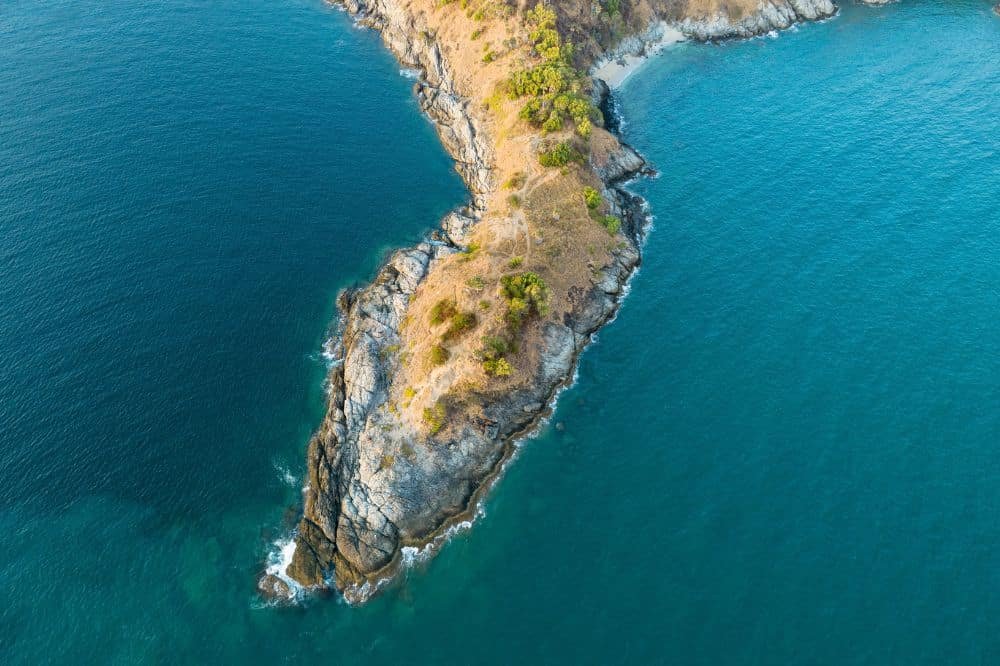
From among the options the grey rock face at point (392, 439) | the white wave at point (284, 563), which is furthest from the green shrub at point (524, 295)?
the white wave at point (284, 563)

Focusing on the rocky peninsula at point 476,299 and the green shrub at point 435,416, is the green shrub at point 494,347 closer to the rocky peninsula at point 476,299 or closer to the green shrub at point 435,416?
the rocky peninsula at point 476,299

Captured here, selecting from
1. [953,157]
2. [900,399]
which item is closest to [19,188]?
[900,399]

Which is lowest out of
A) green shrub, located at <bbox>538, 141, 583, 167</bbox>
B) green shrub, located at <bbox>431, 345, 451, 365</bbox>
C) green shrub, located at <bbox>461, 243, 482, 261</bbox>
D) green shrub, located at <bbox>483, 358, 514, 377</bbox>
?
green shrub, located at <bbox>483, 358, 514, 377</bbox>

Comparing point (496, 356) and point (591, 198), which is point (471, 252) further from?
point (591, 198)

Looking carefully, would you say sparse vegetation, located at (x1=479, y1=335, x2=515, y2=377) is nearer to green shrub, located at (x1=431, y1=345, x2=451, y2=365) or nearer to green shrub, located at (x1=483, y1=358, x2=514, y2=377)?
green shrub, located at (x1=483, y1=358, x2=514, y2=377)

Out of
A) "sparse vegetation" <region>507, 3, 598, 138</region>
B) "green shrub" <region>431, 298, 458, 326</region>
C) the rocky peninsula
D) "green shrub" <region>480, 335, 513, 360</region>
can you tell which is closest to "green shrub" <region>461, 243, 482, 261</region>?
the rocky peninsula

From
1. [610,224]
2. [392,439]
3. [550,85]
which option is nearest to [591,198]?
[610,224]
